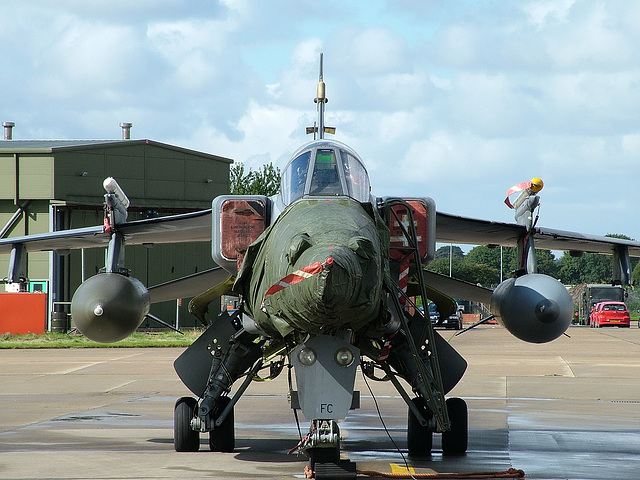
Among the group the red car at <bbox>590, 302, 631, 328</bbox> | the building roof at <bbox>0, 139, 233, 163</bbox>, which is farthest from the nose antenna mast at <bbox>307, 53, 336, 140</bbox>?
the red car at <bbox>590, 302, 631, 328</bbox>

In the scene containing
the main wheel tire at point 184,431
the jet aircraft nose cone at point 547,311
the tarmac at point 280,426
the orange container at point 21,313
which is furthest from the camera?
the orange container at point 21,313

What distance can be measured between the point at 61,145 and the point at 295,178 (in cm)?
3850

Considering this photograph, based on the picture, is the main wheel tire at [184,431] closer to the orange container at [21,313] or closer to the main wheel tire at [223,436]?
the main wheel tire at [223,436]

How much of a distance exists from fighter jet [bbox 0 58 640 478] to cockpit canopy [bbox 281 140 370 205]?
0.02 metres

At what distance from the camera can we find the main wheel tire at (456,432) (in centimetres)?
1041

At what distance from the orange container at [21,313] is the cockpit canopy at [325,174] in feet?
100

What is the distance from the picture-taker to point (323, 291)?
651cm

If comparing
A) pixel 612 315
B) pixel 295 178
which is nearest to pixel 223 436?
pixel 295 178

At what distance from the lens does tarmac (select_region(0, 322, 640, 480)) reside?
949 cm

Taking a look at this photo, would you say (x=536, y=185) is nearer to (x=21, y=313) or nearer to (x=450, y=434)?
(x=450, y=434)

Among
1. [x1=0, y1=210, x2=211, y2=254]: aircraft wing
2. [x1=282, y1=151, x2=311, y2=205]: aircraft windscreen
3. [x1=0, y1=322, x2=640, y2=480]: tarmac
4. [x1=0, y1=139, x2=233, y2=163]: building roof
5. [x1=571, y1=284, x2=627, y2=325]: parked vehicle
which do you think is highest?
[x1=0, y1=139, x2=233, y2=163]: building roof

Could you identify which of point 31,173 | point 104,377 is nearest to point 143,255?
point 31,173

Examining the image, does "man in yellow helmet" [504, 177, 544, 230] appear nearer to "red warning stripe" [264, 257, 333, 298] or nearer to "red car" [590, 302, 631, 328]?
"red warning stripe" [264, 257, 333, 298]

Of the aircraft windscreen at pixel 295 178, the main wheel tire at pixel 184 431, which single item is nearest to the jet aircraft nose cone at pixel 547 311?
the aircraft windscreen at pixel 295 178
